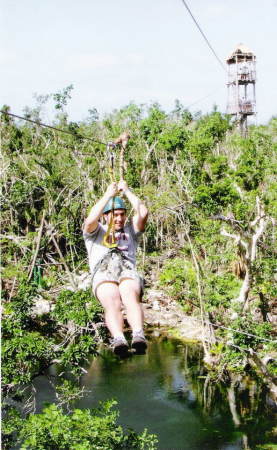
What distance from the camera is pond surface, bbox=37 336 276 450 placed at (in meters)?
11.6

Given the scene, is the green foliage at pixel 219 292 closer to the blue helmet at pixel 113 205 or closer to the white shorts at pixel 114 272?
the white shorts at pixel 114 272

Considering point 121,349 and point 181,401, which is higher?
point 121,349

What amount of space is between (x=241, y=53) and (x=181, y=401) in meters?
19.9

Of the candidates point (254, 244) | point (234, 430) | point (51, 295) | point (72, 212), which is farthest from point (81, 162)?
point (234, 430)

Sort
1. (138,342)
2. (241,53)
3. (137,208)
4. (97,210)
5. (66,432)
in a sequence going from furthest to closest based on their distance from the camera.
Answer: (241,53) → (66,432) → (137,208) → (97,210) → (138,342)

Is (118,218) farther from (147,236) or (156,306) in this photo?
(147,236)

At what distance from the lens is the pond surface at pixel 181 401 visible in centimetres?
1162

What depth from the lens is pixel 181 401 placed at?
13.3 m

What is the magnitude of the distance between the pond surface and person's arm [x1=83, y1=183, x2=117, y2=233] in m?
8.09

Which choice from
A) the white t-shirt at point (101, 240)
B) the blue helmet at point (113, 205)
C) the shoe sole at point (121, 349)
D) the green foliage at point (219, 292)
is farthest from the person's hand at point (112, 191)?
the green foliage at point (219, 292)

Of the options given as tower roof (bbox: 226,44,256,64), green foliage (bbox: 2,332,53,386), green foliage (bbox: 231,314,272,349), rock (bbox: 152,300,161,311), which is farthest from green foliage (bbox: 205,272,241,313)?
tower roof (bbox: 226,44,256,64)

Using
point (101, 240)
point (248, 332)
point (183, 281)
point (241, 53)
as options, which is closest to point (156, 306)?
point (183, 281)

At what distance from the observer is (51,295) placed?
19.0m

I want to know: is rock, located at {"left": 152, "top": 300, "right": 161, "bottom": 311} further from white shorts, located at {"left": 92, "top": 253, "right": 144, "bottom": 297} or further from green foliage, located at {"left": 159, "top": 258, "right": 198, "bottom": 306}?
white shorts, located at {"left": 92, "top": 253, "right": 144, "bottom": 297}
